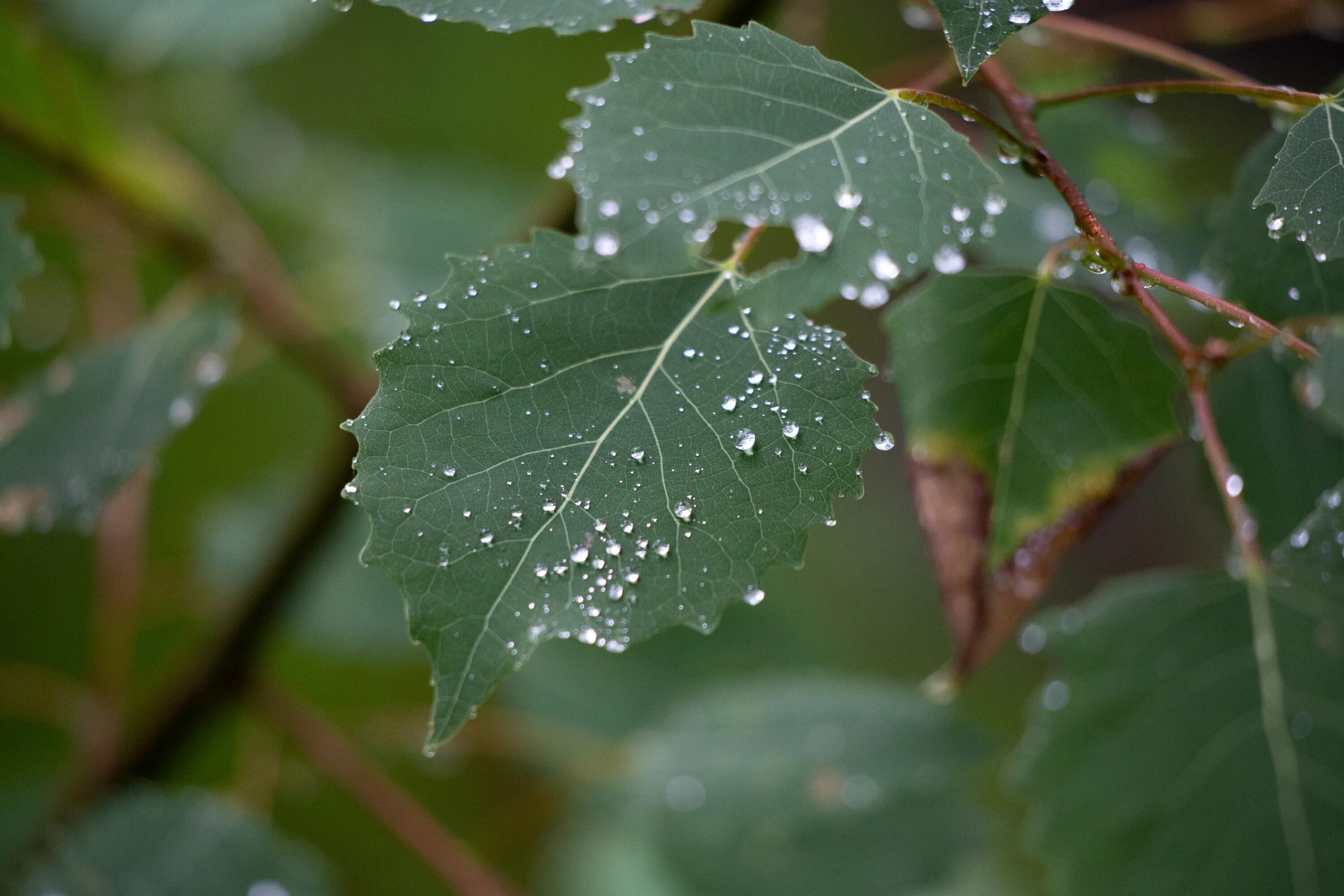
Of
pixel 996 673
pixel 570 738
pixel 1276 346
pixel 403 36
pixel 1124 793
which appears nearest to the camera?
pixel 1276 346

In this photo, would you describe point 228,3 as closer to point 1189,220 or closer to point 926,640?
point 1189,220

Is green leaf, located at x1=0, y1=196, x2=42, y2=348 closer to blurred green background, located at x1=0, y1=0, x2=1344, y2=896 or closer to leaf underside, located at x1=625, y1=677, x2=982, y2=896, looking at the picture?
blurred green background, located at x1=0, y1=0, x2=1344, y2=896

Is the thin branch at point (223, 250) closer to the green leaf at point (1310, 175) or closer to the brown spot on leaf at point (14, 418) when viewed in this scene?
the brown spot on leaf at point (14, 418)

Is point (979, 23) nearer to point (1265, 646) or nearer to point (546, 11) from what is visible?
point (546, 11)

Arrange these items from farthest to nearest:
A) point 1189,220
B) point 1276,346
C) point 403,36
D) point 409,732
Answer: point 403,36 < point 409,732 < point 1189,220 < point 1276,346

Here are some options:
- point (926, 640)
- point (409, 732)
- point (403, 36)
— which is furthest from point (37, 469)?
point (926, 640)

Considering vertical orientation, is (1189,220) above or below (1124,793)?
above
